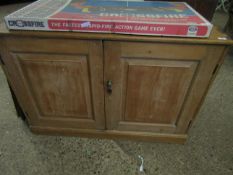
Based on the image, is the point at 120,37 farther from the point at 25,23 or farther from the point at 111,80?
the point at 25,23

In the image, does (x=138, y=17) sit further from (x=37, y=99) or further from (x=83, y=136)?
(x=83, y=136)

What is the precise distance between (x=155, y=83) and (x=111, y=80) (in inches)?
8.3

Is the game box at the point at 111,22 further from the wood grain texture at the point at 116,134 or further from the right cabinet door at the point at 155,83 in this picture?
the wood grain texture at the point at 116,134

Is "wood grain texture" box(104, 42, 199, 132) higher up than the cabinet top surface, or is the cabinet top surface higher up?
the cabinet top surface

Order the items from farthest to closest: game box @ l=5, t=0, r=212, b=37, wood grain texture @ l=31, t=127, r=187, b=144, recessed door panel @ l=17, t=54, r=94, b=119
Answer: wood grain texture @ l=31, t=127, r=187, b=144, recessed door panel @ l=17, t=54, r=94, b=119, game box @ l=5, t=0, r=212, b=37

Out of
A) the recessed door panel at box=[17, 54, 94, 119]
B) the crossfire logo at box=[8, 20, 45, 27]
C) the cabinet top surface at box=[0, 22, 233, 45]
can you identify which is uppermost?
the crossfire logo at box=[8, 20, 45, 27]

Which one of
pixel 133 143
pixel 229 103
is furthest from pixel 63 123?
pixel 229 103

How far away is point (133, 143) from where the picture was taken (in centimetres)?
112

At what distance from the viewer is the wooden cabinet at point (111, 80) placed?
0.68 metres

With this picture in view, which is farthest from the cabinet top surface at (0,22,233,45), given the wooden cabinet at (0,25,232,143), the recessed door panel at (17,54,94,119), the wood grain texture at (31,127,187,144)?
the wood grain texture at (31,127,187,144)

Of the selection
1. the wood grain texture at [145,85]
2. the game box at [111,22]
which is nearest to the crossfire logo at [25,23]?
the game box at [111,22]

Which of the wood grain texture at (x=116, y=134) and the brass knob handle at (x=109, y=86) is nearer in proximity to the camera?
the brass knob handle at (x=109, y=86)

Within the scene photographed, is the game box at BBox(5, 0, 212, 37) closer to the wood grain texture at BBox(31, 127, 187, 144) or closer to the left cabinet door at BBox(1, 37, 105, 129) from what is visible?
the left cabinet door at BBox(1, 37, 105, 129)

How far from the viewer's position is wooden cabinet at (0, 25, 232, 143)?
2.24 ft
